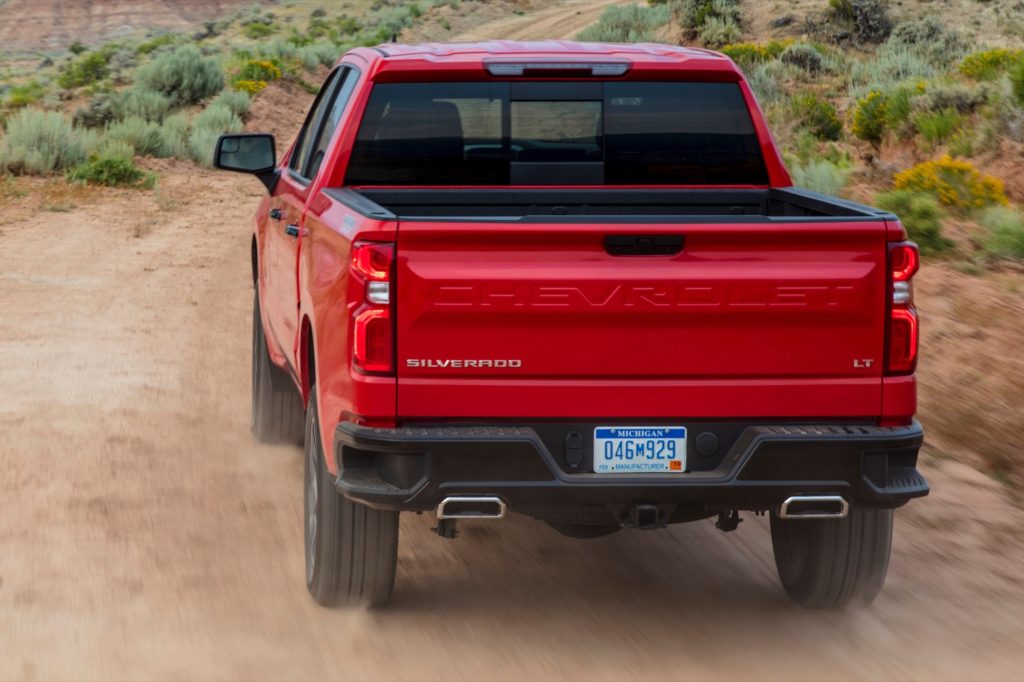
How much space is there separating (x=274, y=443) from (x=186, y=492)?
39.4 inches

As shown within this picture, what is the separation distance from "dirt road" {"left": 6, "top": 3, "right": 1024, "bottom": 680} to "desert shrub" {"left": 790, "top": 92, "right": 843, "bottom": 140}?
54.2 feet

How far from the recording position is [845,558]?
17.1 ft

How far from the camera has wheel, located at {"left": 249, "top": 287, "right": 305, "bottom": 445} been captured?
296 inches

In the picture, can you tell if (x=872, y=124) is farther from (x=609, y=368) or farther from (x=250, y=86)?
(x=609, y=368)

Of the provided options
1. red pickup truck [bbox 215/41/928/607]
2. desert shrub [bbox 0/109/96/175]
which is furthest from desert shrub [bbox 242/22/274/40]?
red pickup truck [bbox 215/41/928/607]

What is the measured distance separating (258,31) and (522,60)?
7437 cm

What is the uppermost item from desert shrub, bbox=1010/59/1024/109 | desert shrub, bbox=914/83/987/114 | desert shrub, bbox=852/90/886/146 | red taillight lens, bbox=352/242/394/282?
red taillight lens, bbox=352/242/394/282

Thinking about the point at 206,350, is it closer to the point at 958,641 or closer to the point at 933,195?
the point at 958,641

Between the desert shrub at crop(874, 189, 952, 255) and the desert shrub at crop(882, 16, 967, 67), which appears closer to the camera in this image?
the desert shrub at crop(874, 189, 952, 255)

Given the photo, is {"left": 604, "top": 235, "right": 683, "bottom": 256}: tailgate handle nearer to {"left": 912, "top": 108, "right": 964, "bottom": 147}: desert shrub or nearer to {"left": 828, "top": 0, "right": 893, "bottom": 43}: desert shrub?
{"left": 912, "top": 108, "right": 964, "bottom": 147}: desert shrub

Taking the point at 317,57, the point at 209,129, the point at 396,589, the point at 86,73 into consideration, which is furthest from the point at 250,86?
the point at 396,589

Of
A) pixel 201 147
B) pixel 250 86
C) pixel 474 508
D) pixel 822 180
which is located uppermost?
pixel 474 508

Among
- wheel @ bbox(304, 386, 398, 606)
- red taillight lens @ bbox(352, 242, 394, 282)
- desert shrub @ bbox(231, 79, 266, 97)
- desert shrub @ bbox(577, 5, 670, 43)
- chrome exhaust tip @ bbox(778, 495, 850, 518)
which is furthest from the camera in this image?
desert shrub @ bbox(577, 5, 670, 43)

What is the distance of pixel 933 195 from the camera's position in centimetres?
1496
